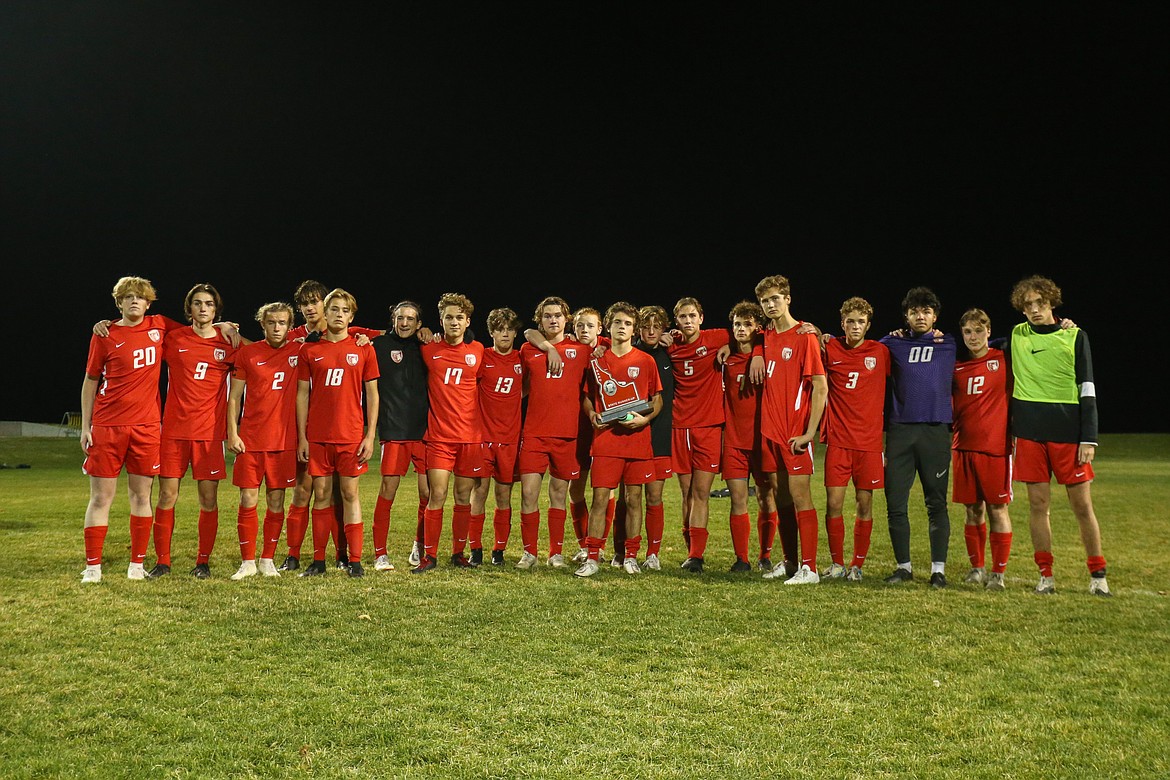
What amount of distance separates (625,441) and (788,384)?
1267 mm

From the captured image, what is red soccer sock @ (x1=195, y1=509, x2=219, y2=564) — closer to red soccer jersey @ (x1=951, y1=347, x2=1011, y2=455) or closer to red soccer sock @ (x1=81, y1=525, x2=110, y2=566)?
red soccer sock @ (x1=81, y1=525, x2=110, y2=566)

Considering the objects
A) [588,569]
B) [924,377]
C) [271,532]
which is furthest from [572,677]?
[924,377]

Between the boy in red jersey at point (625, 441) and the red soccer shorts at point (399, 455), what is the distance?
Answer: 139cm

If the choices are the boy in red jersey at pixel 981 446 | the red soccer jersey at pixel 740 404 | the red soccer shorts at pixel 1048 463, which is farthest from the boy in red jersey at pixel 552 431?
the red soccer shorts at pixel 1048 463

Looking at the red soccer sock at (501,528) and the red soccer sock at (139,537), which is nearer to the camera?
the red soccer sock at (139,537)

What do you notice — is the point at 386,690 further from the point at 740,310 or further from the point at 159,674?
the point at 740,310

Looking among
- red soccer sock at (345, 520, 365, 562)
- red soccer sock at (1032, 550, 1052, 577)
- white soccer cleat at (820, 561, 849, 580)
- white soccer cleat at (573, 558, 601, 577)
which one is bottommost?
white soccer cleat at (820, 561, 849, 580)

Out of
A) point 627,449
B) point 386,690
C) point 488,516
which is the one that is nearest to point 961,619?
point 627,449

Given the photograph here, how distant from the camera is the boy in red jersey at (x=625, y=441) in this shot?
603 cm

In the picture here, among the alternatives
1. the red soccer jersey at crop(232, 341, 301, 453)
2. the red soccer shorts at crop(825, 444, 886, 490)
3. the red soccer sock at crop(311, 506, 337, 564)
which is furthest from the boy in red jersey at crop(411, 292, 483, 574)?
the red soccer shorts at crop(825, 444, 886, 490)

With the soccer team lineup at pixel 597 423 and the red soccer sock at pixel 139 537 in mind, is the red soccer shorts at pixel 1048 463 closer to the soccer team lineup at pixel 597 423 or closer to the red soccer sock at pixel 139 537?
the soccer team lineup at pixel 597 423

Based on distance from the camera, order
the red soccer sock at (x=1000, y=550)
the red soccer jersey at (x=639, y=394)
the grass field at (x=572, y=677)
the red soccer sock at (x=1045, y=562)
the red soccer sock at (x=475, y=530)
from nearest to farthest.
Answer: the grass field at (x=572, y=677) < the red soccer sock at (x=1045, y=562) < the red soccer sock at (x=1000, y=550) < the red soccer jersey at (x=639, y=394) < the red soccer sock at (x=475, y=530)

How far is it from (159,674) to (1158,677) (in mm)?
4320

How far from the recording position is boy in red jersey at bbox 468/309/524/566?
636cm
